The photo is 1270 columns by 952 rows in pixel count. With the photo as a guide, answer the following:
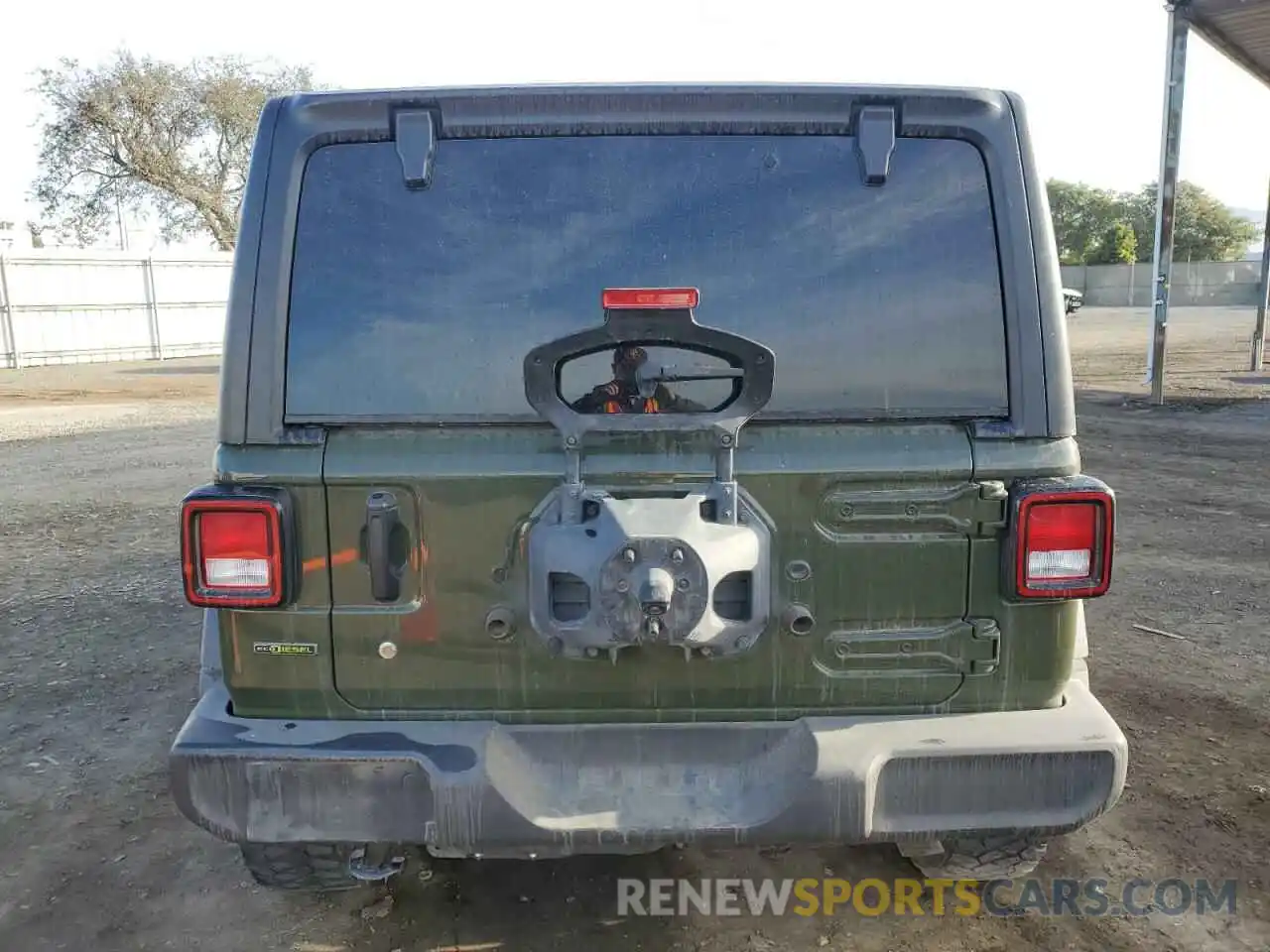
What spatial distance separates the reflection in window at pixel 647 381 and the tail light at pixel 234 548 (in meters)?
0.74

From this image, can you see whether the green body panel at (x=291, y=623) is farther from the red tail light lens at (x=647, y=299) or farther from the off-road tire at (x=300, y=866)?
the red tail light lens at (x=647, y=299)

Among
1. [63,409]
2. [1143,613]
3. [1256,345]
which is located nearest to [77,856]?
[1143,613]

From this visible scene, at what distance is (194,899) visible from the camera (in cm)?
311

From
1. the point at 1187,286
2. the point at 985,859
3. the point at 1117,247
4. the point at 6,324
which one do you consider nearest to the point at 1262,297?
the point at 985,859

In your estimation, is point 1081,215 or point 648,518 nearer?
point 648,518

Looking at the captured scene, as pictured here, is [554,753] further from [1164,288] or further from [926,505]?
[1164,288]

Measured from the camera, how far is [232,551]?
2389 mm

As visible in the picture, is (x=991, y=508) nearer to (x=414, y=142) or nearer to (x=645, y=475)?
(x=645, y=475)

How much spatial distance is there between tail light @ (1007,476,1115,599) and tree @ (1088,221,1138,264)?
60.2 metres

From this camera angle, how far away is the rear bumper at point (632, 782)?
7.66ft

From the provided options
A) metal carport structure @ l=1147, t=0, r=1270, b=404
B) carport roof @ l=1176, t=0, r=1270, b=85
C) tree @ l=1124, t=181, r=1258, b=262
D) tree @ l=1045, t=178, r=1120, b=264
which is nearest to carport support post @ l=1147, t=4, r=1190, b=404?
metal carport structure @ l=1147, t=0, r=1270, b=404

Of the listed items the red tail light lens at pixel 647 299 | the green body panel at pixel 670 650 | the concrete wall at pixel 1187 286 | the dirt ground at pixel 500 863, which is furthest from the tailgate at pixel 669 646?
the concrete wall at pixel 1187 286

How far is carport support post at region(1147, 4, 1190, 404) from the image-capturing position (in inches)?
517

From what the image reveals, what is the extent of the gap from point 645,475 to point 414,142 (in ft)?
3.17
